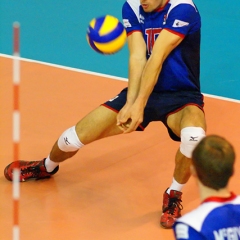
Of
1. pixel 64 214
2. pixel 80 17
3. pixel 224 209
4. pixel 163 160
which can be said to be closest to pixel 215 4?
pixel 80 17

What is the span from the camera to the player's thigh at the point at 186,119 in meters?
4.43

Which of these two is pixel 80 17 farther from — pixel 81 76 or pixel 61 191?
pixel 61 191

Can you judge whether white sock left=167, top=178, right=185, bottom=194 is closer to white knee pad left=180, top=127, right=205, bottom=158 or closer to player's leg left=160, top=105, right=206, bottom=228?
player's leg left=160, top=105, right=206, bottom=228

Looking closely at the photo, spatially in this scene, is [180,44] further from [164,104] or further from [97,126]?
[97,126]

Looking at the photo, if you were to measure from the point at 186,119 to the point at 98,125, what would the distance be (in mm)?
645

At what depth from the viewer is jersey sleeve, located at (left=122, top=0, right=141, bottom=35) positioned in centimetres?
475

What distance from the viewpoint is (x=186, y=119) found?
4.46 metres

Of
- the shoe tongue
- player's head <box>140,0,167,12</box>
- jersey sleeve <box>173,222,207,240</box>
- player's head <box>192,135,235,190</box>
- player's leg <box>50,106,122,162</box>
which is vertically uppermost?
player's head <box>140,0,167,12</box>

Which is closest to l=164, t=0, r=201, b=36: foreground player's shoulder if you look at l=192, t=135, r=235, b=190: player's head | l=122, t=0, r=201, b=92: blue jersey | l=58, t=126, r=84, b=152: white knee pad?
l=122, t=0, r=201, b=92: blue jersey

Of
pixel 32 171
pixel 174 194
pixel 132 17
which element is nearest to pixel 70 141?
pixel 32 171

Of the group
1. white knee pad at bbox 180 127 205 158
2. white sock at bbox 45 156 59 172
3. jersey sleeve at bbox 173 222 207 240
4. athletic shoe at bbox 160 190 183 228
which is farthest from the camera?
white sock at bbox 45 156 59 172

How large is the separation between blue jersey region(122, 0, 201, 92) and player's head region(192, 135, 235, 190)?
6.41ft

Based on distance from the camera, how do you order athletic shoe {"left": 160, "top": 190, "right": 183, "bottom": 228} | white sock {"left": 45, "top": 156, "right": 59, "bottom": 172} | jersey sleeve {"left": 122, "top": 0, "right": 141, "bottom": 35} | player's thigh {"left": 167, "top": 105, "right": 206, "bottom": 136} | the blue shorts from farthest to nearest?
white sock {"left": 45, "top": 156, "right": 59, "bottom": 172}, jersey sleeve {"left": 122, "top": 0, "right": 141, "bottom": 35}, the blue shorts, athletic shoe {"left": 160, "top": 190, "right": 183, "bottom": 228}, player's thigh {"left": 167, "top": 105, "right": 206, "bottom": 136}

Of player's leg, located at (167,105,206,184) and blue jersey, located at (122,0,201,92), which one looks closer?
player's leg, located at (167,105,206,184)
